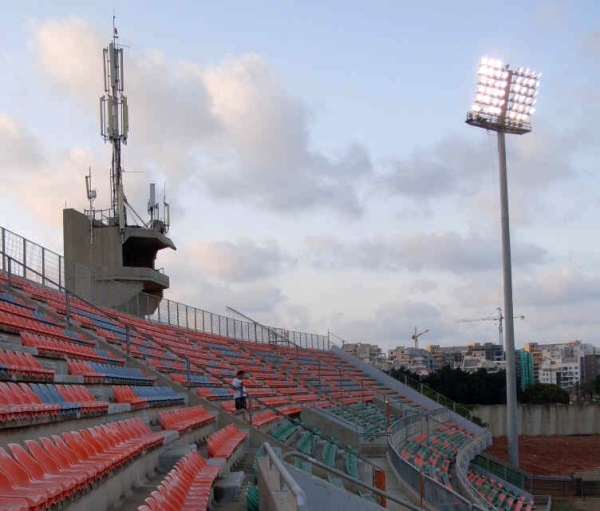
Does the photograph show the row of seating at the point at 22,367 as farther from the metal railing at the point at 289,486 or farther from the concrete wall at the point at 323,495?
the concrete wall at the point at 323,495

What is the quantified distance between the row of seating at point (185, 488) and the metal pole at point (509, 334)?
1672 cm

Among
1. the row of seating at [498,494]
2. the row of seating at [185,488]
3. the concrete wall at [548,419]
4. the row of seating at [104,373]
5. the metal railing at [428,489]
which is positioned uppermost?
the row of seating at [104,373]

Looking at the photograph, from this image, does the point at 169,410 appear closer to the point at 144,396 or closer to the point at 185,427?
the point at 144,396

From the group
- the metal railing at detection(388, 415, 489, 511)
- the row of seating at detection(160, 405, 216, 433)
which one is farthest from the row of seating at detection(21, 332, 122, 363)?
the metal railing at detection(388, 415, 489, 511)

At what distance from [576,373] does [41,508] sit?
17252cm

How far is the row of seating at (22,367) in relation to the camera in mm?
6512

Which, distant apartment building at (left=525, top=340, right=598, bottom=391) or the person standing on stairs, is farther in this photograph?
distant apartment building at (left=525, top=340, right=598, bottom=391)

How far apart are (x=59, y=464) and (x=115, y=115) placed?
20.4 meters

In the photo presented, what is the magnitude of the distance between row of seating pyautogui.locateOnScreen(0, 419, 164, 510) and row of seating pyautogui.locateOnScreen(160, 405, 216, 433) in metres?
2.35

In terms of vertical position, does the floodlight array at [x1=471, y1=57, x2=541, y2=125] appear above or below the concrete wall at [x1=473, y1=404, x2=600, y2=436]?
above

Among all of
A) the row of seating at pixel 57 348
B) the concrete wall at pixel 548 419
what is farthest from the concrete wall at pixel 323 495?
the concrete wall at pixel 548 419

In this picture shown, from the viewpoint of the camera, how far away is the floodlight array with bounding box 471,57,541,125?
24469mm

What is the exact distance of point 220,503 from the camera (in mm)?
6828

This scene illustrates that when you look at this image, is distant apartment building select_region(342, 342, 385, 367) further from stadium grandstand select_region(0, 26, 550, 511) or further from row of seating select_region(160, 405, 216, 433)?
row of seating select_region(160, 405, 216, 433)
